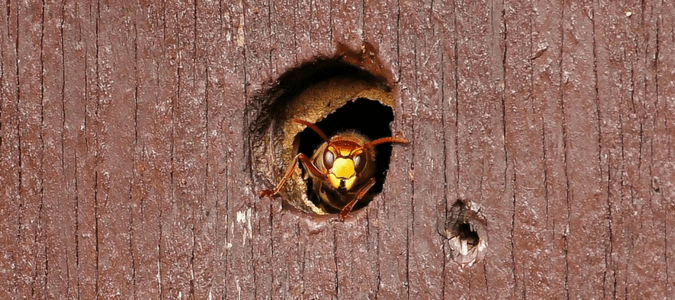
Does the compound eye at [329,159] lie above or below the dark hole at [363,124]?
below

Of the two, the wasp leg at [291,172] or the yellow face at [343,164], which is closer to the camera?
the wasp leg at [291,172]

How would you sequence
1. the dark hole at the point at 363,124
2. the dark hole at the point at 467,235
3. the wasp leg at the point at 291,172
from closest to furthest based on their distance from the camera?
1. the dark hole at the point at 467,235
2. the wasp leg at the point at 291,172
3. the dark hole at the point at 363,124

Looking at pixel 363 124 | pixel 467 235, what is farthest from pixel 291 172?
pixel 363 124

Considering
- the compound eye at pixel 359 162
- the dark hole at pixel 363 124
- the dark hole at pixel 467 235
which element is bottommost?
the dark hole at pixel 467 235

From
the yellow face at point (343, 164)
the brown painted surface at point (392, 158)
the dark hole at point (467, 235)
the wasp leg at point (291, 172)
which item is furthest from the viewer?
the yellow face at point (343, 164)

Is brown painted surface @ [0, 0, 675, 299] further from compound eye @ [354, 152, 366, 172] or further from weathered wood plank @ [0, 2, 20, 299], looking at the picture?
compound eye @ [354, 152, 366, 172]

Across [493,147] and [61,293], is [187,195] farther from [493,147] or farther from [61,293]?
[493,147]

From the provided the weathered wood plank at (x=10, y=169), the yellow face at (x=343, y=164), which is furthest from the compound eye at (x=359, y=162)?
the weathered wood plank at (x=10, y=169)

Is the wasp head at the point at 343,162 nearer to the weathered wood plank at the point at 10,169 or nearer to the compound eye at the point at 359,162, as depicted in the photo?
the compound eye at the point at 359,162
